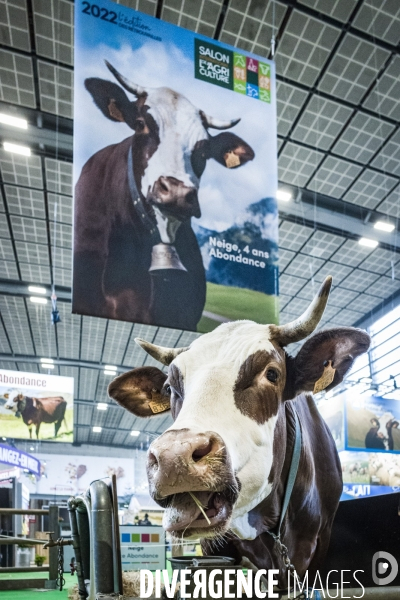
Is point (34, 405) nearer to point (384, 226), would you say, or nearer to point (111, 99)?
point (384, 226)

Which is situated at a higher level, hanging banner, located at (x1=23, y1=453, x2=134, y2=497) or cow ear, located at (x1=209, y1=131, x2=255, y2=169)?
cow ear, located at (x1=209, y1=131, x2=255, y2=169)

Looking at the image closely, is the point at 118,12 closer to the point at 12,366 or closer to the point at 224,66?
the point at 224,66

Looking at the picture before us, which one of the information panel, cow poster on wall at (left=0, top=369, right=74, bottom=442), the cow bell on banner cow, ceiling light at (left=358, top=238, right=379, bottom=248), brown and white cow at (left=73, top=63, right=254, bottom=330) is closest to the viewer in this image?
brown and white cow at (left=73, top=63, right=254, bottom=330)

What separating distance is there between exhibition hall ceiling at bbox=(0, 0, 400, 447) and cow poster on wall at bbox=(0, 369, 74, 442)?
2166 mm

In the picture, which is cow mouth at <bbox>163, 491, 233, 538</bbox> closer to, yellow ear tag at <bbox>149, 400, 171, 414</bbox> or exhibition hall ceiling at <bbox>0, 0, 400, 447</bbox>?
yellow ear tag at <bbox>149, 400, 171, 414</bbox>

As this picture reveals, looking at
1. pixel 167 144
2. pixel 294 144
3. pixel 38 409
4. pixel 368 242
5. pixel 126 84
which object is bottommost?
pixel 38 409

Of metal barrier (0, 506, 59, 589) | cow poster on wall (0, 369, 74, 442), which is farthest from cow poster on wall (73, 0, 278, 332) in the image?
cow poster on wall (0, 369, 74, 442)

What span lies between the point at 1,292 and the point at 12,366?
22.8ft

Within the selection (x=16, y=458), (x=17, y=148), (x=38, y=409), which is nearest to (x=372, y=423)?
(x=38, y=409)

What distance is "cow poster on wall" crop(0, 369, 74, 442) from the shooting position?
11.4 meters

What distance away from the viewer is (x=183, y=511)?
1196 millimetres

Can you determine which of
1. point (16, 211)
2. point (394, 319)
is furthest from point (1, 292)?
point (394, 319)

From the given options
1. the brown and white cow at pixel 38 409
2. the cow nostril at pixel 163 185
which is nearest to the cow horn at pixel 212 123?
the cow nostril at pixel 163 185

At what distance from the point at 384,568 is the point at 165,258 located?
1721mm
